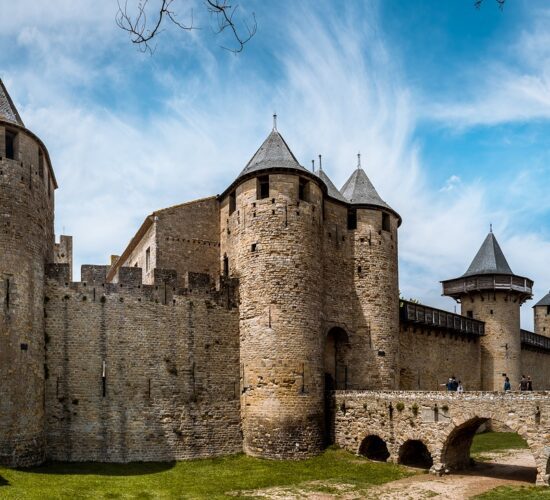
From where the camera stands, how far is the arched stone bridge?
2033 cm

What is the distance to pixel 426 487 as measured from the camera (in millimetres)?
20000

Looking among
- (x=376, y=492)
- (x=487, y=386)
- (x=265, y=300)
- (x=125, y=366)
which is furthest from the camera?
(x=487, y=386)

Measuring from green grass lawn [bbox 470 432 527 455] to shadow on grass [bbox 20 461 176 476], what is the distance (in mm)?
12862

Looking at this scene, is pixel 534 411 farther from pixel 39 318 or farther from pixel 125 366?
pixel 39 318

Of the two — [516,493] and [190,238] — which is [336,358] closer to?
[190,238]

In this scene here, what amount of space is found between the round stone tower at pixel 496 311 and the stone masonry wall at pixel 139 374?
19.1m

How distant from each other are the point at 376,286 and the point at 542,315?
107 feet

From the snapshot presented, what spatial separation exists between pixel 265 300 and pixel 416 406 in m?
6.71

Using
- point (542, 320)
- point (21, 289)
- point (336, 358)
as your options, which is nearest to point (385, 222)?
point (336, 358)

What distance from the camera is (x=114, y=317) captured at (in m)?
23.4

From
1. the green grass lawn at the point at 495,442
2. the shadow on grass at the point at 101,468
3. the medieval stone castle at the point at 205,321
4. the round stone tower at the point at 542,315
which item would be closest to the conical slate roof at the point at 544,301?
the round stone tower at the point at 542,315

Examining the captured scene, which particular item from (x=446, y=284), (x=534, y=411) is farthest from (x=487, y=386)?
(x=534, y=411)

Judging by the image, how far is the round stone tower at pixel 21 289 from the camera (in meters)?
19.9

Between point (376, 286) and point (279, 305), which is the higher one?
point (376, 286)
